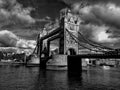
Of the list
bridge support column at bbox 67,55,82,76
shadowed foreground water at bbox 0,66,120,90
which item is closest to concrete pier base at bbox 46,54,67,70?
bridge support column at bbox 67,55,82,76

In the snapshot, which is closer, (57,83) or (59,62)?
(57,83)

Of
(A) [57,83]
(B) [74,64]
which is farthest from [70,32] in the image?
(A) [57,83]

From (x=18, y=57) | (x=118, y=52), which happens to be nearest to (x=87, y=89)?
(x=118, y=52)

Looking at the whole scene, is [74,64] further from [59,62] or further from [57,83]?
[57,83]

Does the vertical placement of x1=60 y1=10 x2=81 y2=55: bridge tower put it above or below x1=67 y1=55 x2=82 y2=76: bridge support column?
above

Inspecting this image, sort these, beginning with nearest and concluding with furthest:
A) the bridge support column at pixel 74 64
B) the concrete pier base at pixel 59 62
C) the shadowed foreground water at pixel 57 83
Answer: the shadowed foreground water at pixel 57 83 < the concrete pier base at pixel 59 62 < the bridge support column at pixel 74 64

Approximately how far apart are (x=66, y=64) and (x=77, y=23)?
2095 cm

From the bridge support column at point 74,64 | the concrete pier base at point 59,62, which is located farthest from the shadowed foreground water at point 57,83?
the bridge support column at point 74,64

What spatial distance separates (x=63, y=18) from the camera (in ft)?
206

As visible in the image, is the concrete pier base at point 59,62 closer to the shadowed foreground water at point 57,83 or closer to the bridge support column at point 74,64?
the bridge support column at point 74,64

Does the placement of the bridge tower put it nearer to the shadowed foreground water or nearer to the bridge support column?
the bridge support column

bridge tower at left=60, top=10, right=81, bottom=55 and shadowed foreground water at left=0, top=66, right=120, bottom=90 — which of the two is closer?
shadowed foreground water at left=0, top=66, right=120, bottom=90

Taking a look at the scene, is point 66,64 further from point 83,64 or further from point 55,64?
point 83,64

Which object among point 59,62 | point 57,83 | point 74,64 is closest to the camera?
point 57,83
